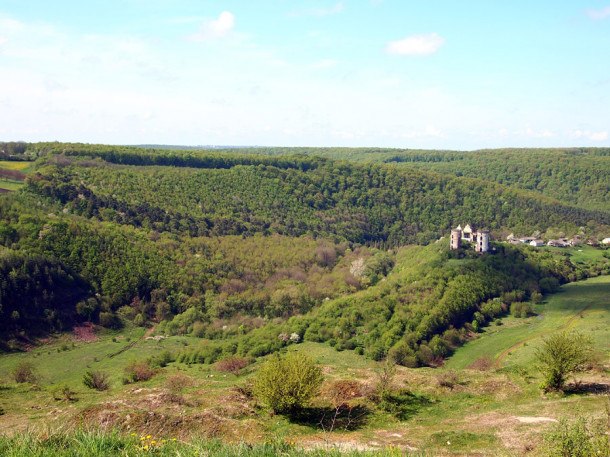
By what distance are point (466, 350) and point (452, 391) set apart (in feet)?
88.7

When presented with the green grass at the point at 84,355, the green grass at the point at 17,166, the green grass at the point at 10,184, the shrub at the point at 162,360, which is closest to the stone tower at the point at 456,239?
the green grass at the point at 84,355

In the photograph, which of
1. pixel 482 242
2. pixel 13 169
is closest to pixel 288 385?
pixel 482 242

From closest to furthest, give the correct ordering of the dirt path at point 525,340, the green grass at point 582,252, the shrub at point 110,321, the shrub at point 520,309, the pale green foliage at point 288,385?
the pale green foliage at point 288,385 < the dirt path at point 525,340 < the shrub at point 110,321 < the shrub at point 520,309 < the green grass at point 582,252

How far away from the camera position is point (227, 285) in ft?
283

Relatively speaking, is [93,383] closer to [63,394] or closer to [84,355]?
[63,394]

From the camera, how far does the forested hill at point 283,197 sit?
11150 cm

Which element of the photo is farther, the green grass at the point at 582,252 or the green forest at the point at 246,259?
the green grass at the point at 582,252

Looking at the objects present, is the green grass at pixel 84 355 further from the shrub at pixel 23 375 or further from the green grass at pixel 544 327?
the green grass at pixel 544 327

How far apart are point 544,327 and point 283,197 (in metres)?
103

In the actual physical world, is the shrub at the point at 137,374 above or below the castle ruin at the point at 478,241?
below

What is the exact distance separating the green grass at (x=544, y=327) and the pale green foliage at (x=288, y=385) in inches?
1085

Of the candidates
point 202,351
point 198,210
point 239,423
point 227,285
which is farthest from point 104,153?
point 239,423

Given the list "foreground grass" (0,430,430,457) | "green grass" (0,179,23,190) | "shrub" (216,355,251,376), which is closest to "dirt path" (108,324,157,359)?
"shrub" (216,355,251,376)

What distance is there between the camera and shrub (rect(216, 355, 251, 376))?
156 feet
